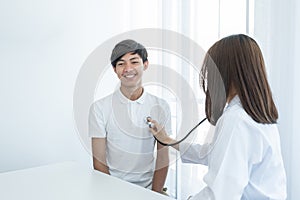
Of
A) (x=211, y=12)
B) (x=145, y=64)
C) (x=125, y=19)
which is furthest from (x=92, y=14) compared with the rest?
(x=145, y=64)

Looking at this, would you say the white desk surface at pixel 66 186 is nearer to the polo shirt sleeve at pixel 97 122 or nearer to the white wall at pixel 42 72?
the polo shirt sleeve at pixel 97 122

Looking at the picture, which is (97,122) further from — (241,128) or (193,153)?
(241,128)

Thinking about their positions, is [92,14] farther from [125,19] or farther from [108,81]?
[108,81]

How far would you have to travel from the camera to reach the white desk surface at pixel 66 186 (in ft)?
2.85

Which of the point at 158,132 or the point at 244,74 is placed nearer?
the point at 244,74

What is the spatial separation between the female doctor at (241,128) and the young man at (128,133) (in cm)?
40

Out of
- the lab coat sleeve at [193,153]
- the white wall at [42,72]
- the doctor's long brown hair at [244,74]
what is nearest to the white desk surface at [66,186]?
the lab coat sleeve at [193,153]

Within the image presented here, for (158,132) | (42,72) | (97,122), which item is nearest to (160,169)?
(158,132)

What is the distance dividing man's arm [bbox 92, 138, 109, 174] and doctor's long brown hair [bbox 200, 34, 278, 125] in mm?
590

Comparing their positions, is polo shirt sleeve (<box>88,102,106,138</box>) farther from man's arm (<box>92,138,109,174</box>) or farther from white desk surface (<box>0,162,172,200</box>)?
white desk surface (<box>0,162,172,200</box>)

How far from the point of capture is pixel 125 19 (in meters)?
2.12

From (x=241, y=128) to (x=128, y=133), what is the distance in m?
0.58

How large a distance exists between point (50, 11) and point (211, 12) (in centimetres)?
101

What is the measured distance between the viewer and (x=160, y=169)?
1.29 m
